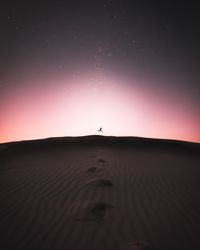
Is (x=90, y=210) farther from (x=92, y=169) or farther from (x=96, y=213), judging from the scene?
(x=92, y=169)

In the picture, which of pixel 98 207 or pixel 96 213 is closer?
pixel 96 213

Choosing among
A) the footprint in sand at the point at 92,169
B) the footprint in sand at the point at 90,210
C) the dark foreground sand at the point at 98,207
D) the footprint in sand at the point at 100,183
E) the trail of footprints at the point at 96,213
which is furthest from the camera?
the footprint in sand at the point at 92,169

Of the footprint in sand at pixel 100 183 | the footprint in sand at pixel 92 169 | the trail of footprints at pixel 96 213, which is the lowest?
the trail of footprints at pixel 96 213

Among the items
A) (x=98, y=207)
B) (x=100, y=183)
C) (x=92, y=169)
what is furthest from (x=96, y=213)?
(x=92, y=169)

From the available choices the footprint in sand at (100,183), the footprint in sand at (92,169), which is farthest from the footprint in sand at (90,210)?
the footprint in sand at (92,169)

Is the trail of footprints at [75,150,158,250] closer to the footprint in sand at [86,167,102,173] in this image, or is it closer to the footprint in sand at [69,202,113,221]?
the footprint in sand at [69,202,113,221]

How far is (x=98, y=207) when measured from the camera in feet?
15.4

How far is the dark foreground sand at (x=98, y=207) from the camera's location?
347 centimetres

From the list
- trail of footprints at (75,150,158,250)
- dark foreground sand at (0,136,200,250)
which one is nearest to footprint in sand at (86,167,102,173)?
dark foreground sand at (0,136,200,250)

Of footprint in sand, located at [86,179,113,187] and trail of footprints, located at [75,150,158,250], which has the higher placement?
footprint in sand, located at [86,179,113,187]

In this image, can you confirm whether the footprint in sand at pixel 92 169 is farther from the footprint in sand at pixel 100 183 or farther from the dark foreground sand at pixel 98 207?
the footprint in sand at pixel 100 183

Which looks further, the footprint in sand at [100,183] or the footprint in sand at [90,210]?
the footprint in sand at [100,183]

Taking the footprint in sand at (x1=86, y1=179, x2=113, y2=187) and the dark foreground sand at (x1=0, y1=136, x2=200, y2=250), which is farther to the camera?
the footprint in sand at (x1=86, y1=179, x2=113, y2=187)

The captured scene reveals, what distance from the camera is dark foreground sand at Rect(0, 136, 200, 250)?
3475 millimetres
